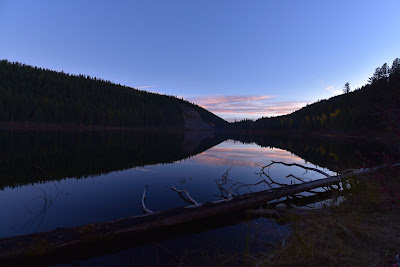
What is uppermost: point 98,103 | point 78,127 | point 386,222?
point 98,103

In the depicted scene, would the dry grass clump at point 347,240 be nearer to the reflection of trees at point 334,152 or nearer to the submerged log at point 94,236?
the submerged log at point 94,236

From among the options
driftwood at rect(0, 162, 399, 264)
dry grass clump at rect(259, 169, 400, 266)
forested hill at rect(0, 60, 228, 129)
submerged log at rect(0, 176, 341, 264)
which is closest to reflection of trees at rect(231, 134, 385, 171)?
dry grass clump at rect(259, 169, 400, 266)

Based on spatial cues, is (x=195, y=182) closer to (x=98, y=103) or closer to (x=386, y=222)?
(x=386, y=222)

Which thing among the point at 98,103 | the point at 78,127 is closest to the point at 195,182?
the point at 78,127

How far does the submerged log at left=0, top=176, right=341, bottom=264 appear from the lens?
4701 millimetres

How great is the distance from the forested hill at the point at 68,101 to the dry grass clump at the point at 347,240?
12231 centimetres

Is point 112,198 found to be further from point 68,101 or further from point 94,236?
point 68,101

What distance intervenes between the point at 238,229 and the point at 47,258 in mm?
5762

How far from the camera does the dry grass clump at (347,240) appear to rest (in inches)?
174

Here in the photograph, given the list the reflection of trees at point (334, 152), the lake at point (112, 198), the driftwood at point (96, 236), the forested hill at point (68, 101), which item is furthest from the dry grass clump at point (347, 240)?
the forested hill at point (68, 101)

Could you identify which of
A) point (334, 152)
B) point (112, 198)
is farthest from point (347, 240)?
point (334, 152)

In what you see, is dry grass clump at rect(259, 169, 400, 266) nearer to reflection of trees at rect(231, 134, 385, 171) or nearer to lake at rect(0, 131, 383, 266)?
lake at rect(0, 131, 383, 266)

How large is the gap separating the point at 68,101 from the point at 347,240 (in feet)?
459

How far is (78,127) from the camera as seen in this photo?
371 ft
